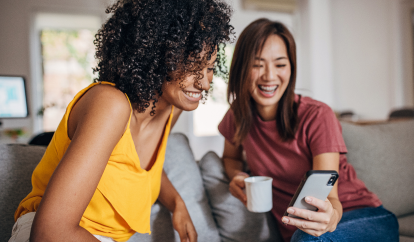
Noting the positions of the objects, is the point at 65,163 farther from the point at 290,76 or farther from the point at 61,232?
the point at 290,76

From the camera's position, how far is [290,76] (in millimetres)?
1258

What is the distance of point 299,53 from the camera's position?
5.16m

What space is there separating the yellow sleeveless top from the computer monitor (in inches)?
94.0

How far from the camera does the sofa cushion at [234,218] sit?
4.35ft

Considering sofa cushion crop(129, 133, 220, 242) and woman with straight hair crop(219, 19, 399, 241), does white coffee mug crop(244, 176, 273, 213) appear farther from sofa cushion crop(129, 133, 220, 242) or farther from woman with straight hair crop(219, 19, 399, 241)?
sofa cushion crop(129, 133, 220, 242)

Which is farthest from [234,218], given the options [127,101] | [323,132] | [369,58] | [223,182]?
[369,58]

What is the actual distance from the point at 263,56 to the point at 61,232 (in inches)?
37.2

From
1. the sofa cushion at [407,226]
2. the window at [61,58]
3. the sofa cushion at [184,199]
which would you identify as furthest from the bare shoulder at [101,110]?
the window at [61,58]

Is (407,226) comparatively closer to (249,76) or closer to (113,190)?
(249,76)

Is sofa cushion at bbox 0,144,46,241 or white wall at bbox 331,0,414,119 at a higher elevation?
white wall at bbox 331,0,414,119

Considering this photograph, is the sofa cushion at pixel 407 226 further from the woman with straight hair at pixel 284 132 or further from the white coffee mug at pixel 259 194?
the white coffee mug at pixel 259 194

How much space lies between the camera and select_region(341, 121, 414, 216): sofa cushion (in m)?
1.58

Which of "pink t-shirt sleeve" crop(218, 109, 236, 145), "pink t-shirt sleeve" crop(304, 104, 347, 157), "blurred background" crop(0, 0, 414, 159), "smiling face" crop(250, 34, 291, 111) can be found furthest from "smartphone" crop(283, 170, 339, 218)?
"blurred background" crop(0, 0, 414, 159)

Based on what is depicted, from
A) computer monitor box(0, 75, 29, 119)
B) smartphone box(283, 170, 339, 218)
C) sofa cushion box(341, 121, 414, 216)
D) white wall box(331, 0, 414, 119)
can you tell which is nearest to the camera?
smartphone box(283, 170, 339, 218)
